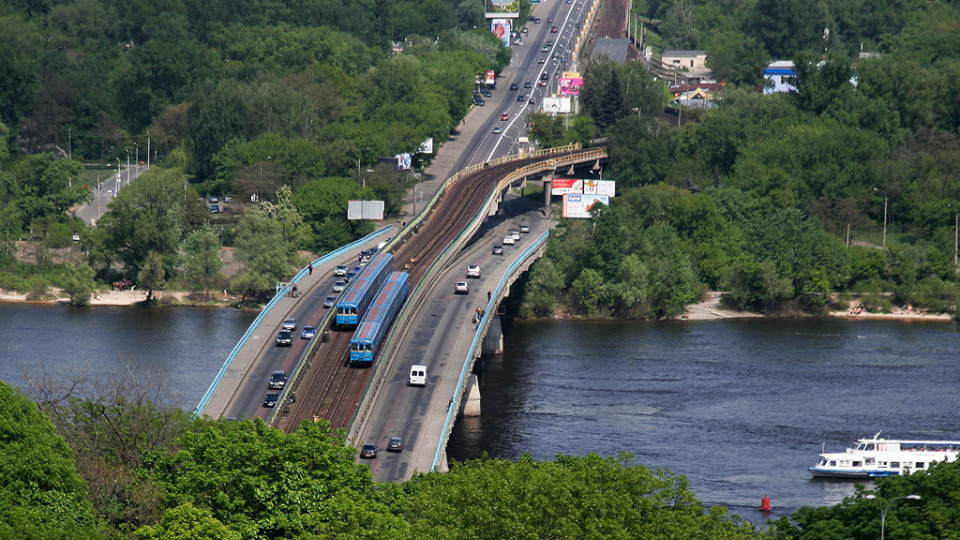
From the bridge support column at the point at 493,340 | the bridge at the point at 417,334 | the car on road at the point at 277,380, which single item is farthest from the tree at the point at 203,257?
the car on road at the point at 277,380

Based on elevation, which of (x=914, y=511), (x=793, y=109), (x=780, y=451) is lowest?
(x=780, y=451)

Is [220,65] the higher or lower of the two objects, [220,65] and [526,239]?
the higher

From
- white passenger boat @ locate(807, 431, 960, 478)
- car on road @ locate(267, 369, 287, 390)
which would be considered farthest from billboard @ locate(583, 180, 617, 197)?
car on road @ locate(267, 369, 287, 390)

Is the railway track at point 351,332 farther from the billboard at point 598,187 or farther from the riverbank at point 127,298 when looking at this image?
the riverbank at point 127,298

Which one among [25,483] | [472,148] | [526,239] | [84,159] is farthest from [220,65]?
[25,483]

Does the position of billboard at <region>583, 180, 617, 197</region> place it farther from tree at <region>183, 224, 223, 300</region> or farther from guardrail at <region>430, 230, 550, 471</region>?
tree at <region>183, 224, 223, 300</region>

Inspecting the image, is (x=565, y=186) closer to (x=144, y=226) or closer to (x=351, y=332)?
(x=144, y=226)

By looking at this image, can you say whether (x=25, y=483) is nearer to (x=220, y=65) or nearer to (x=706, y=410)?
(x=706, y=410)
